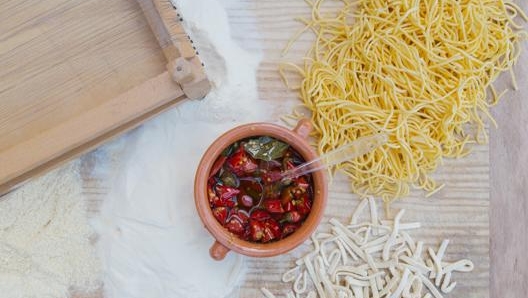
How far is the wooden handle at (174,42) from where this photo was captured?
3.37 feet

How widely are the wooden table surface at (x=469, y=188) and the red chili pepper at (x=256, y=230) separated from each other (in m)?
0.13

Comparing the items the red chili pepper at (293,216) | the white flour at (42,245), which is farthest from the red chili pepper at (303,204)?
the white flour at (42,245)

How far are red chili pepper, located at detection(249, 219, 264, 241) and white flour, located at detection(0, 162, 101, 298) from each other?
0.32 meters

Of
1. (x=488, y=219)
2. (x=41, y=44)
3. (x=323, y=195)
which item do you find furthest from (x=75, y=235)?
(x=488, y=219)

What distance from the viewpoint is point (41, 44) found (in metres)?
1.10

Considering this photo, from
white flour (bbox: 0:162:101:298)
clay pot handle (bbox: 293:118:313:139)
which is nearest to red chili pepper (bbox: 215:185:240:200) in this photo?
clay pot handle (bbox: 293:118:313:139)

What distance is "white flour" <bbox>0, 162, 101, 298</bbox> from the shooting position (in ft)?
3.85

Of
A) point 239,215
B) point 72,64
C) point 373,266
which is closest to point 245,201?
point 239,215

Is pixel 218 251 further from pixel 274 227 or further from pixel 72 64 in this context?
pixel 72 64

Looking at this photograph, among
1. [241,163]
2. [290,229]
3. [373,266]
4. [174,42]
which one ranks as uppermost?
[174,42]

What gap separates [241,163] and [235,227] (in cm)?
11

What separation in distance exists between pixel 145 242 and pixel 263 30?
18.2 inches

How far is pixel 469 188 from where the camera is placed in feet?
4.02

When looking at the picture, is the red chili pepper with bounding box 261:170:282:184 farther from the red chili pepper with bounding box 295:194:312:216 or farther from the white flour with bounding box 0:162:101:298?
the white flour with bounding box 0:162:101:298
